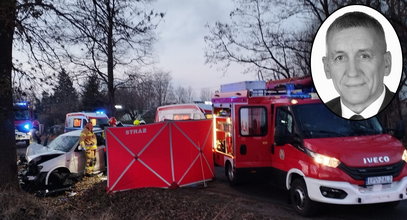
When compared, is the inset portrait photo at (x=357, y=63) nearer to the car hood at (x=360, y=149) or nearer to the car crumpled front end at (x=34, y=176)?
the car hood at (x=360, y=149)

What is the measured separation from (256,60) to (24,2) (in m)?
19.4

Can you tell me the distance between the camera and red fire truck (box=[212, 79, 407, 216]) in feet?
21.3

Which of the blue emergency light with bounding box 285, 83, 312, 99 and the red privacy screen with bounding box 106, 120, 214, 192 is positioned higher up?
the blue emergency light with bounding box 285, 83, 312, 99

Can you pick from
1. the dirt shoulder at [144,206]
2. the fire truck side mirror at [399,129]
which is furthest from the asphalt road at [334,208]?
the fire truck side mirror at [399,129]

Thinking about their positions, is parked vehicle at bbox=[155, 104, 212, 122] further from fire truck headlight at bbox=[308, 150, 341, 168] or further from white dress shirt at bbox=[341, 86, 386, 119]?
fire truck headlight at bbox=[308, 150, 341, 168]

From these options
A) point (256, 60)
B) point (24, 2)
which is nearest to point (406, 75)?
point (256, 60)

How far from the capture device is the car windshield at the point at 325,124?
7.38m

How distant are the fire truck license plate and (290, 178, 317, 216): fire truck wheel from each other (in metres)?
1.07

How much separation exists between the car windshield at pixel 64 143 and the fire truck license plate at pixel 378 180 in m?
8.76

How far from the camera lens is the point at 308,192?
691 cm

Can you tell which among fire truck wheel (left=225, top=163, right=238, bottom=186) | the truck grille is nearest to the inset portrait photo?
the truck grille

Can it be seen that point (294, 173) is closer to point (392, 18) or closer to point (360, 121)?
point (360, 121)

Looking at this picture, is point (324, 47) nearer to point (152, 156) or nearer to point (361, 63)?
point (361, 63)

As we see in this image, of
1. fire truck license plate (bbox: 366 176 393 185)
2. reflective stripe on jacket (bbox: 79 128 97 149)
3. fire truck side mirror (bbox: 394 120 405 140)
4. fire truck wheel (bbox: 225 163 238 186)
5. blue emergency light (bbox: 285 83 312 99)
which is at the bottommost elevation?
fire truck wheel (bbox: 225 163 238 186)
